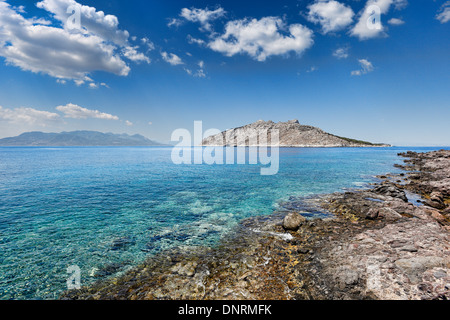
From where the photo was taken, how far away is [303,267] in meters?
10.1

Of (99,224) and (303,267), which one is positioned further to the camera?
(99,224)

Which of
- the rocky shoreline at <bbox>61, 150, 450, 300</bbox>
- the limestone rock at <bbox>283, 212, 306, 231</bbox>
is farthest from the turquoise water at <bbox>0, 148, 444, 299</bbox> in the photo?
the limestone rock at <bbox>283, 212, 306, 231</bbox>

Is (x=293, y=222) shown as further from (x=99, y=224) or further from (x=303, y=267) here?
(x=99, y=224)

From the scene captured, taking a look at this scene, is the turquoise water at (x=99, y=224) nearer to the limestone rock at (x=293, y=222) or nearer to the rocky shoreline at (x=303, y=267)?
the rocky shoreline at (x=303, y=267)

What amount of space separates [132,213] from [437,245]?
23.3 m

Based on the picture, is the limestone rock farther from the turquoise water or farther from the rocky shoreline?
the turquoise water

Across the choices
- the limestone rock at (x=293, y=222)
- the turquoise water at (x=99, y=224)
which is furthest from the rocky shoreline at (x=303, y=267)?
the turquoise water at (x=99, y=224)

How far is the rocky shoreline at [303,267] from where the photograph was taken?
8164 mm

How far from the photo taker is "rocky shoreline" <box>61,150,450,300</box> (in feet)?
26.8

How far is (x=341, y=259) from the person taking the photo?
33.6ft

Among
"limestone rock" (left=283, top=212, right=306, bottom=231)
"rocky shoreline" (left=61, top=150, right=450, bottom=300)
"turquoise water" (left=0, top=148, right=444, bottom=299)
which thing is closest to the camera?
"rocky shoreline" (left=61, top=150, right=450, bottom=300)

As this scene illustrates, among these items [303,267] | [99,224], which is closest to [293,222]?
[303,267]
